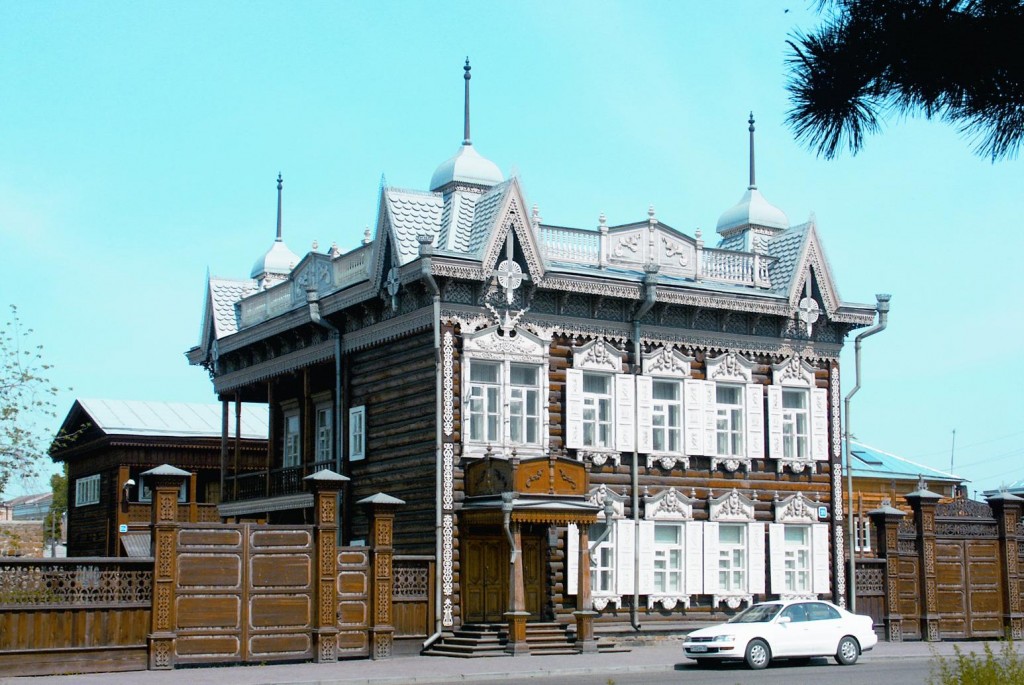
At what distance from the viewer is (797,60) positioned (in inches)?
348

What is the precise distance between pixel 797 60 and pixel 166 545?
17672mm

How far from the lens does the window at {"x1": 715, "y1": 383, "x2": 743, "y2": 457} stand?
31719mm

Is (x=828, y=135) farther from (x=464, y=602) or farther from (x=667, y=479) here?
(x=667, y=479)

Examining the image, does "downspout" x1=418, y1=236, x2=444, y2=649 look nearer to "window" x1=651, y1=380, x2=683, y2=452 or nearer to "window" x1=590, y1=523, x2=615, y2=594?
"window" x1=590, y1=523, x2=615, y2=594

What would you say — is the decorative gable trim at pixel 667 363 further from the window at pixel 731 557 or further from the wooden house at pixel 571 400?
the window at pixel 731 557

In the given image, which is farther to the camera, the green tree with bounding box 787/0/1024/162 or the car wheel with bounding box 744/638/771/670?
the car wheel with bounding box 744/638/771/670

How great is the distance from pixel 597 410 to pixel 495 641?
225 inches

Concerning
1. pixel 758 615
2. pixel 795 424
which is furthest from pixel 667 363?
pixel 758 615

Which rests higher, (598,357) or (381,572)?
(598,357)

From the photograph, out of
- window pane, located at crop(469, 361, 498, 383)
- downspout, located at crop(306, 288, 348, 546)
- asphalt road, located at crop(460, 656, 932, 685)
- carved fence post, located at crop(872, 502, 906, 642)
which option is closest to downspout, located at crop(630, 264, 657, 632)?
window pane, located at crop(469, 361, 498, 383)

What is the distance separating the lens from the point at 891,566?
1244 inches

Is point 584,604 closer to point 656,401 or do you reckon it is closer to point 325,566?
point 325,566

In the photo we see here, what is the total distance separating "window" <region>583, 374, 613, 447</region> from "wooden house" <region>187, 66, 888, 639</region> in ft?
0.17

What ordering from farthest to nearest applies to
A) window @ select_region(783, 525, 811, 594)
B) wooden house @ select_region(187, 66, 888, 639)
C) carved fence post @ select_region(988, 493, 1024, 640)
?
carved fence post @ select_region(988, 493, 1024, 640) → window @ select_region(783, 525, 811, 594) → wooden house @ select_region(187, 66, 888, 639)
